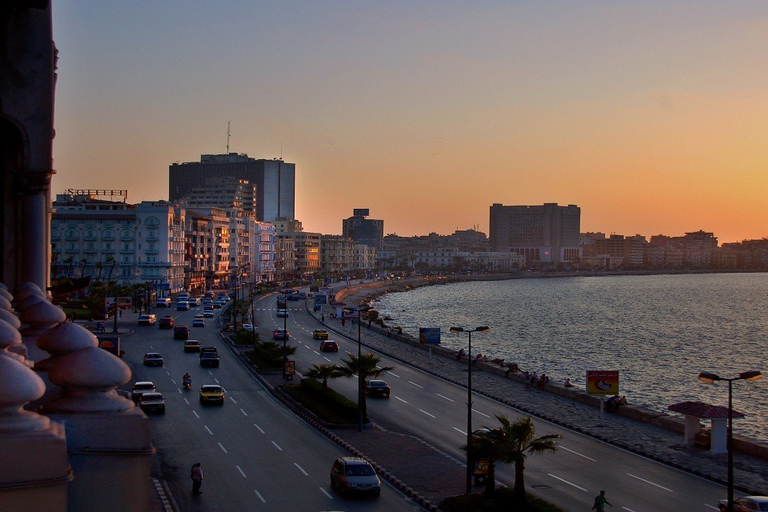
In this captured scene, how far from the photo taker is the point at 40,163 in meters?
13.8

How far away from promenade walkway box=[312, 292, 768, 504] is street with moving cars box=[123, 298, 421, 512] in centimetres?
222

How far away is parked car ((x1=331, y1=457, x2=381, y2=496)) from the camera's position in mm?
21766

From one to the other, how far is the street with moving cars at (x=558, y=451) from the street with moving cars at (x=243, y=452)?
8.54ft

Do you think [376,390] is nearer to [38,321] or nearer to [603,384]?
[603,384]

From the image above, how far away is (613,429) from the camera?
32.8m

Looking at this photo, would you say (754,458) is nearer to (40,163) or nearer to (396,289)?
(40,163)

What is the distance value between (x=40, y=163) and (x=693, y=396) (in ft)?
148

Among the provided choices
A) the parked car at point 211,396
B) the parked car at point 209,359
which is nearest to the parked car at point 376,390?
the parked car at point 211,396

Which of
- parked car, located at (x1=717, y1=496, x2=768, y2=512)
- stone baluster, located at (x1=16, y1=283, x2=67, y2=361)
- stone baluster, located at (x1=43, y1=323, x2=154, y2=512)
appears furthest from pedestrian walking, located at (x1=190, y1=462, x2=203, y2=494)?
stone baluster, located at (x1=43, y1=323, x2=154, y2=512)

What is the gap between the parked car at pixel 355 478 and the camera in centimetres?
2177

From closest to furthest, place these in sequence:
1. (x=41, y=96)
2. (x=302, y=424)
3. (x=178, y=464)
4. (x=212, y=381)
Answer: (x=41, y=96)
(x=178, y=464)
(x=302, y=424)
(x=212, y=381)

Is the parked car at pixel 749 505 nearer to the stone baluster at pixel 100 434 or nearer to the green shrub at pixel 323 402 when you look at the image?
the green shrub at pixel 323 402

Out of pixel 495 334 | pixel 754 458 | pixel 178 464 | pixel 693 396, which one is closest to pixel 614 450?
pixel 754 458

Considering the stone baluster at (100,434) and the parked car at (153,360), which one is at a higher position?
the stone baluster at (100,434)
